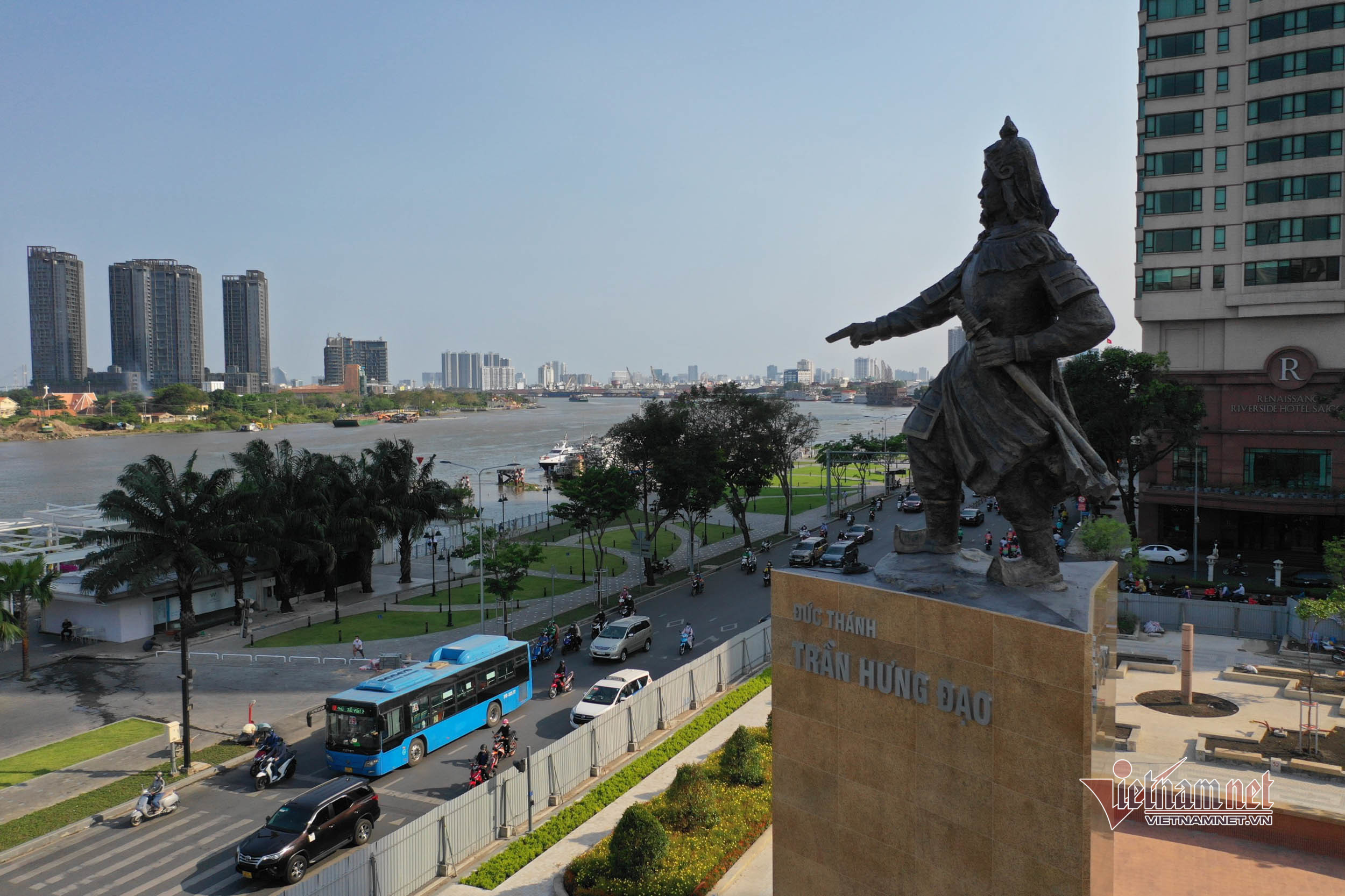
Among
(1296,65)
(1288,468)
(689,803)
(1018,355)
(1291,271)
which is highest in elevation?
(1296,65)

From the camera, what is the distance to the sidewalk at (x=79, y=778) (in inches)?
757

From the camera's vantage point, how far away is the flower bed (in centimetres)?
1299

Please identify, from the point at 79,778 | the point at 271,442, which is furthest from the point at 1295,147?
the point at 271,442

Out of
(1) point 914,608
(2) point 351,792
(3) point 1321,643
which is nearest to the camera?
(1) point 914,608

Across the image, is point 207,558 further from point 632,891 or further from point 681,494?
point 632,891

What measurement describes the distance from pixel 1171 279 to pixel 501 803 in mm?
42439

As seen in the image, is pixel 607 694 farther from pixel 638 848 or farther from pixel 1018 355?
pixel 1018 355

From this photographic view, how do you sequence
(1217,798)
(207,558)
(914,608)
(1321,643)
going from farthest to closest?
1. (207,558)
2. (1321,643)
3. (1217,798)
4. (914,608)

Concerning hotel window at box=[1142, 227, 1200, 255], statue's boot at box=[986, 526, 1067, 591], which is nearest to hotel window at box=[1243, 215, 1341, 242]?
hotel window at box=[1142, 227, 1200, 255]

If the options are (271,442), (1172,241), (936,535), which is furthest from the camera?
(271,442)

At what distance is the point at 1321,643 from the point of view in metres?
27.7

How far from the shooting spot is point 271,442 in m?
132

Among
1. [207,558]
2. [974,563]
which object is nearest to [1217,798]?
[974,563]

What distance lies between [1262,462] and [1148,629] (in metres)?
18.6
